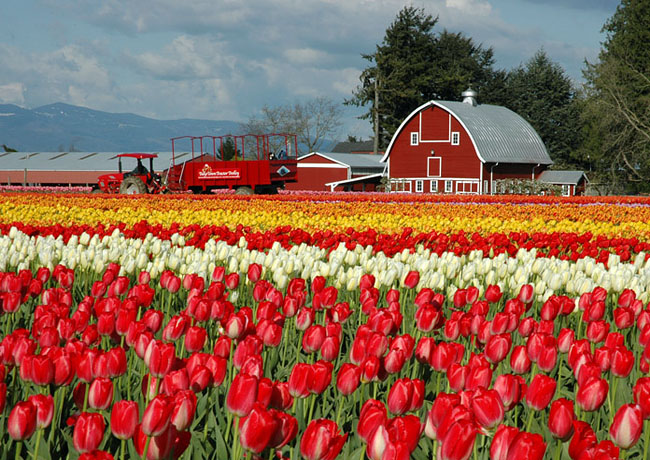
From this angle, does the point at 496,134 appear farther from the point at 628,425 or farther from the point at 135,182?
the point at 628,425

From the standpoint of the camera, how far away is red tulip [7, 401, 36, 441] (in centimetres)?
204

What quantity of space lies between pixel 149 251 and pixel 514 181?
38812mm

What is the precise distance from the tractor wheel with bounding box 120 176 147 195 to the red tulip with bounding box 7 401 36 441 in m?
25.6

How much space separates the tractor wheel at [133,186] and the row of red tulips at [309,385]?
22998mm

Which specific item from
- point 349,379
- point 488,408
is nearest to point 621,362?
point 488,408

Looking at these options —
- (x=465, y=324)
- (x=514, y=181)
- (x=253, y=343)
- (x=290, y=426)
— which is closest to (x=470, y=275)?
(x=465, y=324)

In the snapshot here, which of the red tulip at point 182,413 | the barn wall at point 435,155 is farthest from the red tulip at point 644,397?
the barn wall at point 435,155

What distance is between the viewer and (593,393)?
236cm

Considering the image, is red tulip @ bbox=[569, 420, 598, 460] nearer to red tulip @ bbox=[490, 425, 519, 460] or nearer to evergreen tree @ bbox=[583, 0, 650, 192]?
red tulip @ bbox=[490, 425, 519, 460]

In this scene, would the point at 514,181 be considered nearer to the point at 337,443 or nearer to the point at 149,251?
the point at 149,251

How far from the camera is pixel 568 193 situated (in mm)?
51312

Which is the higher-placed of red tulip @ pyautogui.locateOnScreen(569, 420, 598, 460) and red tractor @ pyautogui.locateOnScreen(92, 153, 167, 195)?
red tractor @ pyautogui.locateOnScreen(92, 153, 167, 195)

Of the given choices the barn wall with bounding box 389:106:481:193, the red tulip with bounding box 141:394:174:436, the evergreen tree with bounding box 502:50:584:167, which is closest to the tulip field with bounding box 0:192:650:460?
the red tulip with bounding box 141:394:174:436

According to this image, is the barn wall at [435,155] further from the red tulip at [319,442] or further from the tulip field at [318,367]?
the red tulip at [319,442]
